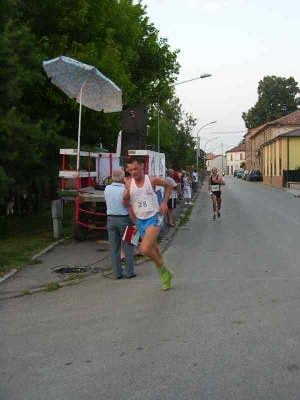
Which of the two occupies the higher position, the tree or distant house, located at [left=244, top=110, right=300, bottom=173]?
the tree

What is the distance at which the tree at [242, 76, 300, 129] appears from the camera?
97.4m

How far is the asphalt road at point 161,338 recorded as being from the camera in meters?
4.08

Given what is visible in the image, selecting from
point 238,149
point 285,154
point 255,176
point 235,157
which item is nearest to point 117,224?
point 285,154

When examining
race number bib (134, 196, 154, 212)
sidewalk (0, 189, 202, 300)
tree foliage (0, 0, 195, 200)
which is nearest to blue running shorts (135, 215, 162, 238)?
race number bib (134, 196, 154, 212)

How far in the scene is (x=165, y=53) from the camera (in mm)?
26188

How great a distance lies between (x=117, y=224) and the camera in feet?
26.7

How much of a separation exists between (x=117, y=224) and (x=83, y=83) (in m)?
5.21

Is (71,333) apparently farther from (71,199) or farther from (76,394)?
(71,199)

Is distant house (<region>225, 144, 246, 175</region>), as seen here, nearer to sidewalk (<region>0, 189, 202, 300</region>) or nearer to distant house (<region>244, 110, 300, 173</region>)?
distant house (<region>244, 110, 300, 173</region>)

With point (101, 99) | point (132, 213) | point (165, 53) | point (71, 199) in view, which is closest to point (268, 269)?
point (132, 213)

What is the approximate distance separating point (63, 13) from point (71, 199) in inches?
286

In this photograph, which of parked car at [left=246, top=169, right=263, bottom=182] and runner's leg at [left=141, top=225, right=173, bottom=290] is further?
parked car at [left=246, top=169, right=263, bottom=182]

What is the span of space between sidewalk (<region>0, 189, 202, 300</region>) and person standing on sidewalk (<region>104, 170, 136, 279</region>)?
36cm

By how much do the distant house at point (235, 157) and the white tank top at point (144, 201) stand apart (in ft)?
468
